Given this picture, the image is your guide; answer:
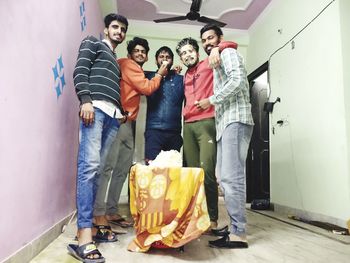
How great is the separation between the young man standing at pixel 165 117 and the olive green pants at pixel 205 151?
152 mm

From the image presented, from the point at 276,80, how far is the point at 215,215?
7.51ft

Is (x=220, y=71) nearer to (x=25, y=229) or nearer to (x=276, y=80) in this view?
(x=25, y=229)

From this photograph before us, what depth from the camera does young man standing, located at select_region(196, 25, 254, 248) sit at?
1709mm

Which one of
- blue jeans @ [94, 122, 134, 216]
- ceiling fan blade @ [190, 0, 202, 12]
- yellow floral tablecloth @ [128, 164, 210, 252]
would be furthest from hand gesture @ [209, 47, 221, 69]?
ceiling fan blade @ [190, 0, 202, 12]

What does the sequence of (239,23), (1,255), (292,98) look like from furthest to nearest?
(239,23)
(292,98)
(1,255)

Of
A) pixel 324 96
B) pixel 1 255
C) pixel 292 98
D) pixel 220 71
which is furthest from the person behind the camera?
pixel 292 98

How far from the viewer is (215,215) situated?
7.03 ft

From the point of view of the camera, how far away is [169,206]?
1556mm

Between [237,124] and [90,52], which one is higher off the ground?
[90,52]

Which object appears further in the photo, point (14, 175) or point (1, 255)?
point (14, 175)

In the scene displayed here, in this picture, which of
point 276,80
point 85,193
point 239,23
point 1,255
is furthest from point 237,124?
point 239,23

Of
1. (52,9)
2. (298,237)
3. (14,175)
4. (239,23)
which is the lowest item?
(298,237)

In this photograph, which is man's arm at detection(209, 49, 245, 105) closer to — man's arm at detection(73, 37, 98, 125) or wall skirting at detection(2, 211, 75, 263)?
man's arm at detection(73, 37, 98, 125)

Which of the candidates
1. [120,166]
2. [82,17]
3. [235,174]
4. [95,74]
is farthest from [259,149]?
[95,74]
